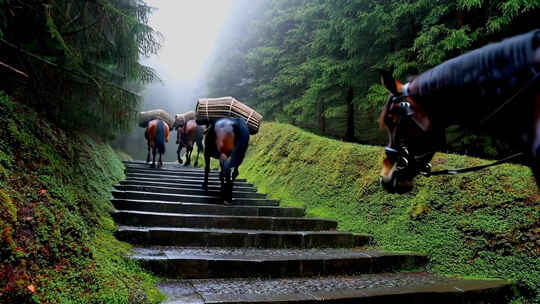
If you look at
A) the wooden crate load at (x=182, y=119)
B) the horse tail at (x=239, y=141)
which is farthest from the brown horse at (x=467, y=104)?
the wooden crate load at (x=182, y=119)

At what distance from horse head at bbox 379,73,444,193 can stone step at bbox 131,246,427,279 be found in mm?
1912

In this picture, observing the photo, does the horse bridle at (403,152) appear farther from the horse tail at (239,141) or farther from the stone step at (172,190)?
the stone step at (172,190)

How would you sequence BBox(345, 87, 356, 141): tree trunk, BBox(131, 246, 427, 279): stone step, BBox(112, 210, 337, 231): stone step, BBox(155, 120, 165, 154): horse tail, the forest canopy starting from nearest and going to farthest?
BBox(131, 246, 427, 279): stone step → BBox(112, 210, 337, 231): stone step → the forest canopy → BBox(155, 120, 165, 154): horse tail → BBox(345, 87, 356, 141): tree trunk

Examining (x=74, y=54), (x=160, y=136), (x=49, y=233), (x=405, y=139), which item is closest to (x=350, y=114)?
(x=160, y=136)

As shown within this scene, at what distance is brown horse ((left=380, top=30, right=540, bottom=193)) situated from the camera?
181 cm

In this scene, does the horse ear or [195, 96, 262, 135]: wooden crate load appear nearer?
the horse ear

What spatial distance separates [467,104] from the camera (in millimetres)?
2092

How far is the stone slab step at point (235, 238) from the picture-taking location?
4249 mm

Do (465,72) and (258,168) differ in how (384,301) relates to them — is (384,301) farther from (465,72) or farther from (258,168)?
(258,168)

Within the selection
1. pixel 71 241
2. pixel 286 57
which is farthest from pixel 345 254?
pixel 286 57

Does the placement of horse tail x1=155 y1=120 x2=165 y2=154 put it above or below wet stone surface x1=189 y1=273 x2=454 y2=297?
above

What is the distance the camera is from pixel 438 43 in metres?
6.67

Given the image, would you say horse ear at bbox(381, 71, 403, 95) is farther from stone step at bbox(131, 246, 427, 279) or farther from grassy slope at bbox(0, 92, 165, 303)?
grassy slope at bbox(0, 92, 165, 303)

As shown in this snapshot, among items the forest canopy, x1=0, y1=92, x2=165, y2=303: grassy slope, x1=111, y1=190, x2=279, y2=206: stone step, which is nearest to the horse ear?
the forest canopy
